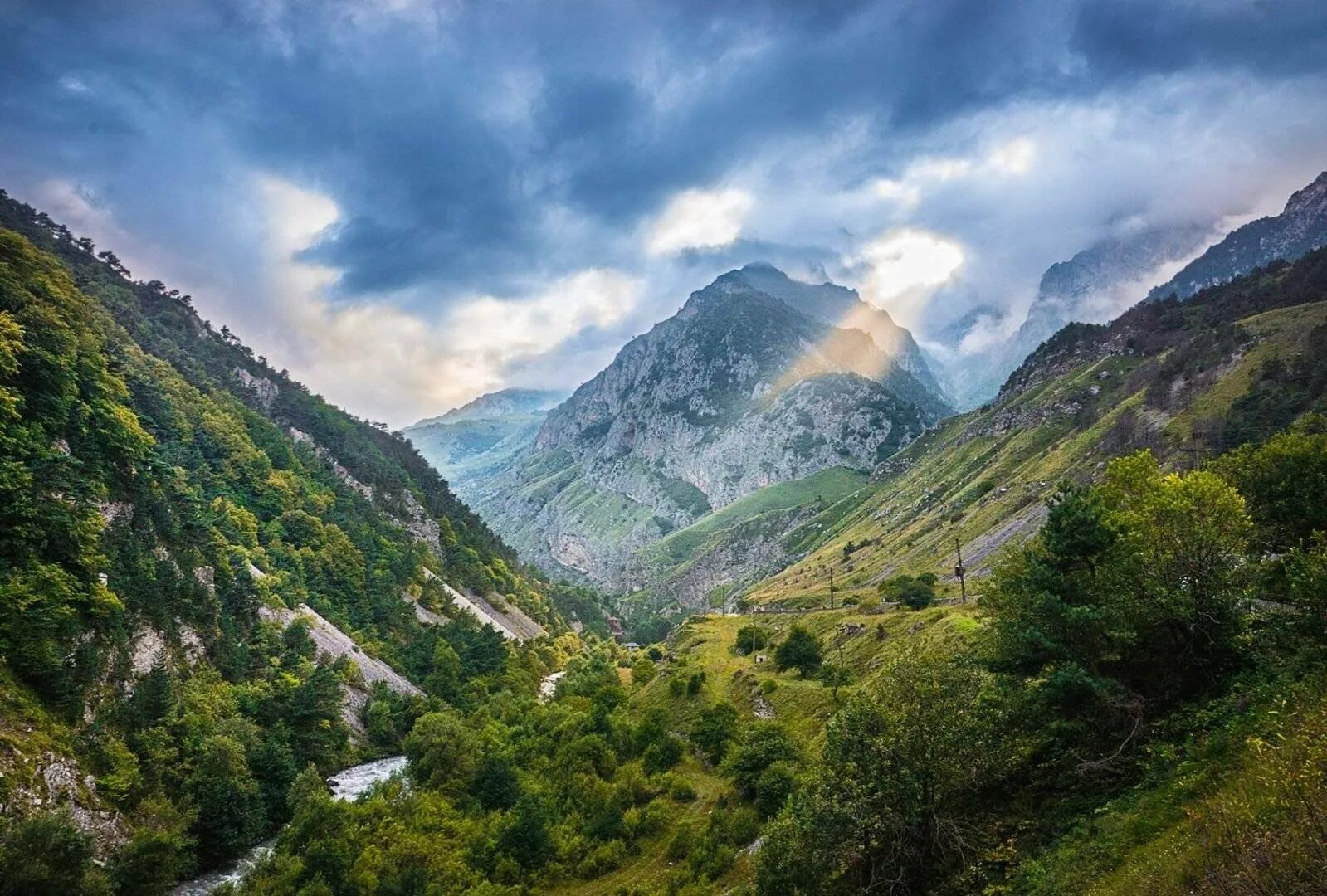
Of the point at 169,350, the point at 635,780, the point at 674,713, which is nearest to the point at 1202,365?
the point at 674,713

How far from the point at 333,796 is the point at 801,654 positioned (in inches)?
2523

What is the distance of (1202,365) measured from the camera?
199750 mm

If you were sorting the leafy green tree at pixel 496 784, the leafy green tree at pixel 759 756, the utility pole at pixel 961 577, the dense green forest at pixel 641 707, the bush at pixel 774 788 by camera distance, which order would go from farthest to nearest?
the utility pole at pixel 961 577 < the leafy green tree at pixel 496 784 < the leafy green tree at pixel 759 756 < the bush at pixel 774 788 < the dense green forest at pixel 641 707

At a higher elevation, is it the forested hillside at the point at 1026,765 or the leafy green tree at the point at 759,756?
the forested hillside at the point at 1026,765

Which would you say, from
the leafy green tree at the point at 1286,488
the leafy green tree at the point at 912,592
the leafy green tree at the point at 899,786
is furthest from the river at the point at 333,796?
the leafy green tree at the point at 1286,488

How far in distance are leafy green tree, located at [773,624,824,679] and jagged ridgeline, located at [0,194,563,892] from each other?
219ft

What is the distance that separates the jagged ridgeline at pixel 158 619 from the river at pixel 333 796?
227 cm

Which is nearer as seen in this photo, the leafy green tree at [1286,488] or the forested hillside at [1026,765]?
the forested hillside at [1026,765]

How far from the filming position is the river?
63.7m

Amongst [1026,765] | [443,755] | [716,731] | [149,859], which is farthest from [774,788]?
[149,859]

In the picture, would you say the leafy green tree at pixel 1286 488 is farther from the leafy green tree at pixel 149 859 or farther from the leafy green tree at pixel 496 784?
the leafy green tree at pixel 149 859

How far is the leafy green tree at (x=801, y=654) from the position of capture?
9381 centimetres

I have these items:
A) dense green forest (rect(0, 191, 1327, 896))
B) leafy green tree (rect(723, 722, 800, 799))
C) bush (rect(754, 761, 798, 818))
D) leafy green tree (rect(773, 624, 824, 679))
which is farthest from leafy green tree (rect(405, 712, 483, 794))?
leafy green tree (rect(773, 624, 824, 679))

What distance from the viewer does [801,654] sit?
94438 millimetres
